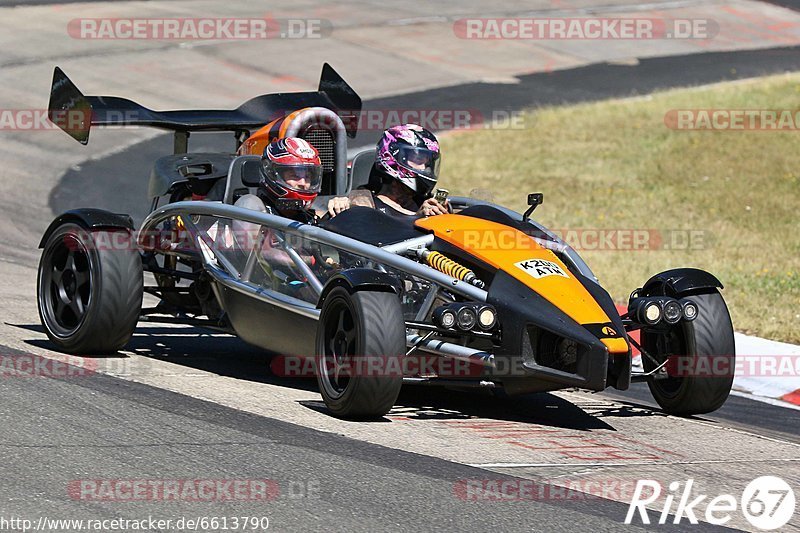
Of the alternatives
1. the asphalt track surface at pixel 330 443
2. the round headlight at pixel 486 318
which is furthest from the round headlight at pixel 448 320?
the asphalt track surface at pixel 330 443

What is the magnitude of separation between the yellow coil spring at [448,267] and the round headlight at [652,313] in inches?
39.1

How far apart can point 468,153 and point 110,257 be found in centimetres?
1099

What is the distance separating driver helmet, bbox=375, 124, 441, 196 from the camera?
8562mm

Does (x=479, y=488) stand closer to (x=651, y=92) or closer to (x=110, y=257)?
(x=110, y=257)

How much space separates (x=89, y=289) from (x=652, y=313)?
11.6ft

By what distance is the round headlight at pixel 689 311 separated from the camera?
786 centimetres

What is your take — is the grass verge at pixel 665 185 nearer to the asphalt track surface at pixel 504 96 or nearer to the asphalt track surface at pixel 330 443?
the asphalt track surface at pixel 504 96

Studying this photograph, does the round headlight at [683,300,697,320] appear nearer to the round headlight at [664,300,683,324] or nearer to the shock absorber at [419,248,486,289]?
the round headlight at [664,300,683,324]

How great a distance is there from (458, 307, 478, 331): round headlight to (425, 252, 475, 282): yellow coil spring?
1.46ft

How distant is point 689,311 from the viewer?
7867 mm

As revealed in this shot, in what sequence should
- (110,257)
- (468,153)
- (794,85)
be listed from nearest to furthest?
(110,257), (468,153), (794,85)


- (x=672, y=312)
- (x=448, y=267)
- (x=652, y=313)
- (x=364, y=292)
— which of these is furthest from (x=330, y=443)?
(x=672, y=312)

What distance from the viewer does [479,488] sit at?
6.12 meters

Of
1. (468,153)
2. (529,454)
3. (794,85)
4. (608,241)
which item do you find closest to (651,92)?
(794,85)
